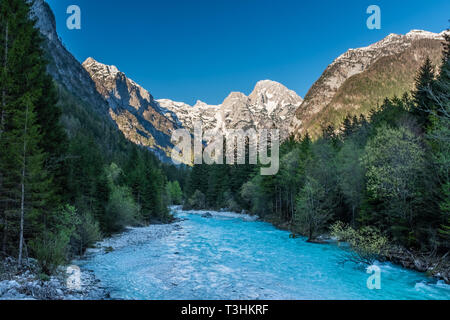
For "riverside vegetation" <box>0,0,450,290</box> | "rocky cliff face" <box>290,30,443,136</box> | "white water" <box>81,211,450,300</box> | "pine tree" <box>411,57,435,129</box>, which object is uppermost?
"rocky cliff face" <box>290,30,443,136</box>

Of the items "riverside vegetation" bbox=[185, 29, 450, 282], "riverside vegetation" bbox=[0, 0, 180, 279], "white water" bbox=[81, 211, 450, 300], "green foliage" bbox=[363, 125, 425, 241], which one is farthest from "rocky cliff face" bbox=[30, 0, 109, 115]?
"green foliage" bbox=[363, 125, 425, 241]

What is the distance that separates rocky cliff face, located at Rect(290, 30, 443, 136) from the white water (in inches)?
5062

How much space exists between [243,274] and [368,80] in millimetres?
171096

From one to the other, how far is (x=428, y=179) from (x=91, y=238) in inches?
1166

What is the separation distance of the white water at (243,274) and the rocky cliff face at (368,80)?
129 m

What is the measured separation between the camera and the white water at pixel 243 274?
48.1 ft

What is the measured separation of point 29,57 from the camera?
1605 cm

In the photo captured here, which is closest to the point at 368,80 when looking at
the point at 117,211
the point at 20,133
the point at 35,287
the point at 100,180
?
the point at 117,211

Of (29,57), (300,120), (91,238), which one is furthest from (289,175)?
(300,120)

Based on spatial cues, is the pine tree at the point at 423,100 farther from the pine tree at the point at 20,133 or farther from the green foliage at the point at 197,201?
the green foliage at the point at 197,201

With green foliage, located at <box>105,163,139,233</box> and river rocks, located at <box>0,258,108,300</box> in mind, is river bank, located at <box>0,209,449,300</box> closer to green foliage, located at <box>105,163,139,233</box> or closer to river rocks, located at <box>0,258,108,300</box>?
river rocks, located at <box>0,258,108,300</box>

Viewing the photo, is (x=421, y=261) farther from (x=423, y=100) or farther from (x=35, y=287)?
(x=35, y=287)

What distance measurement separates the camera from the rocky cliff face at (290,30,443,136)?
470 ft

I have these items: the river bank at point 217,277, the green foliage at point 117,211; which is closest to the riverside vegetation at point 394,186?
the river bank at point 217,277
